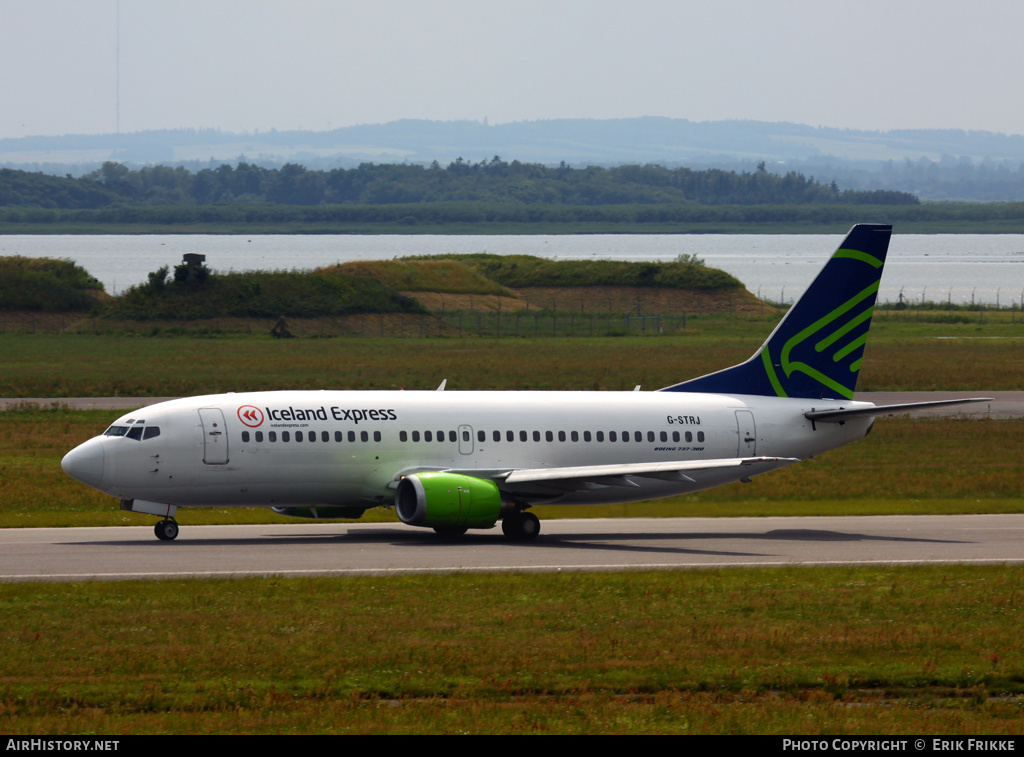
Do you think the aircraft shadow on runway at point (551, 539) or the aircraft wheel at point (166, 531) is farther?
the aircraft wheel at point (166, 531)

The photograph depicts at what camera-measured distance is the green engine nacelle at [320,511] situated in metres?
38.6

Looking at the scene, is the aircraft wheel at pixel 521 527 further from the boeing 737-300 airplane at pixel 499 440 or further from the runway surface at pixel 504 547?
the runway surface at pixel 504 547

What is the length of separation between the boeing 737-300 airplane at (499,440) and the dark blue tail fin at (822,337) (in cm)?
4

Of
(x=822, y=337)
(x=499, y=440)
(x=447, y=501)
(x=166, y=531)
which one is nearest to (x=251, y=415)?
(x=166, y=531)

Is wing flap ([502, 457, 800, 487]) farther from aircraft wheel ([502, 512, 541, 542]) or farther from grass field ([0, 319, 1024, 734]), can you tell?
grass field ([0, 319, 1024, 734])

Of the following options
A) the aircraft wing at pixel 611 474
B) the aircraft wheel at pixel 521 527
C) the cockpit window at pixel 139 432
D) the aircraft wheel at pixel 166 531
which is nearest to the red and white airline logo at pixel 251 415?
the cockpit window at pixel 139 432

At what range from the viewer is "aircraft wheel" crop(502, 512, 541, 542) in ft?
124

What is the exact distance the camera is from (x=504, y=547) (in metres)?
36.5

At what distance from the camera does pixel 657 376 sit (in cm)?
8812

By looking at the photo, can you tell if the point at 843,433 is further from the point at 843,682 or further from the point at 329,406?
the point at 843,682

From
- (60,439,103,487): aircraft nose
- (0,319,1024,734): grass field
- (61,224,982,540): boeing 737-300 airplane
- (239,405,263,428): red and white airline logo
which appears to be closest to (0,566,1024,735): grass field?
(0,319,1024,734): grass field

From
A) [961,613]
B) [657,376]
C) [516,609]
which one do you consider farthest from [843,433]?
[657,376]

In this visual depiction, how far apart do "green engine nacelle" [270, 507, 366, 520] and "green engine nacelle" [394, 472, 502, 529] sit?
1.97 meters

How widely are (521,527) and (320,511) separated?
18.9 feet
